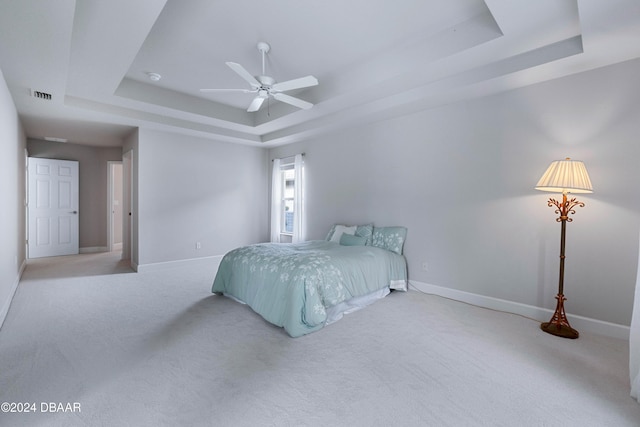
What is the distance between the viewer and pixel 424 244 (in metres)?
3.90

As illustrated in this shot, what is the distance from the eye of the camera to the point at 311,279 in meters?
2.73

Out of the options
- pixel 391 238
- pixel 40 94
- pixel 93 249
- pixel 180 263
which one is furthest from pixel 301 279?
pixel 93 249

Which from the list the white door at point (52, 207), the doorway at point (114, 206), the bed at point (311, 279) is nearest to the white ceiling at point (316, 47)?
the bed at point (311, 279)

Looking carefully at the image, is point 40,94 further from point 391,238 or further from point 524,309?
point 524,309

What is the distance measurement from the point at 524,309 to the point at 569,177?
1.45m

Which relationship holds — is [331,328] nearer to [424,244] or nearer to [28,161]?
[424,244]

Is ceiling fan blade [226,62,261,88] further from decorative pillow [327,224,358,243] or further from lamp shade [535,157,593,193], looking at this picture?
lamp shade [535,157,593,193]

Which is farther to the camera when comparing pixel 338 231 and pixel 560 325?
pixel 338 231

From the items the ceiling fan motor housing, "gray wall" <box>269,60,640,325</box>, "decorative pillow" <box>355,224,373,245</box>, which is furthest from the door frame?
"gray wall" <box>269,60,640,325</box>

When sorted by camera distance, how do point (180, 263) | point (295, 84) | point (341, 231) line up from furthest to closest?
point (180, 263), point (341, 231), point (295, 84)

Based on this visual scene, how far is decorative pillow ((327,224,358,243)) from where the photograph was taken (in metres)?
4.48

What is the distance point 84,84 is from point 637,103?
5612mm

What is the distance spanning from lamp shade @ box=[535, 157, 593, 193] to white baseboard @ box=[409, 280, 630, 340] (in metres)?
1.25

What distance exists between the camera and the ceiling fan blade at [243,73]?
2.41 m
